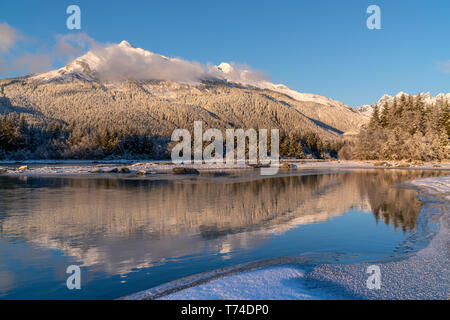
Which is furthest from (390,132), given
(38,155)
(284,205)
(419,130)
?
(38,155)

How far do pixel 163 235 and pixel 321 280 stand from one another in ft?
23.1

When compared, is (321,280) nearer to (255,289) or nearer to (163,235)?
(255,289)

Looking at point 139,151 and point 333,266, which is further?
point 139,151

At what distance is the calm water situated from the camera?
8948 mm

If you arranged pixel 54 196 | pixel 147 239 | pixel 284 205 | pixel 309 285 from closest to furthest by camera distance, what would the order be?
1. pixel 309 285
2. pixel 147 239
3. pixel 284 205
4. pixel 54 196

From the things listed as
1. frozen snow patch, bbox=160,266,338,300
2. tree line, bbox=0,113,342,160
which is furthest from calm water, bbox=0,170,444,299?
tree line, bbox=0,113,342,160

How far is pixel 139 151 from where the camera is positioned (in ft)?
417

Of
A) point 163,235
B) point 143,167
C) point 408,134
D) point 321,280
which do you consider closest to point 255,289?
point 321,280

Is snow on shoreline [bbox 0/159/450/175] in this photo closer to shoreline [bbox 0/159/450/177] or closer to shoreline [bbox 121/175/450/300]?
shoreline [bbox 0/159/450/177]

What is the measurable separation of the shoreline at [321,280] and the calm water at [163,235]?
0.69m

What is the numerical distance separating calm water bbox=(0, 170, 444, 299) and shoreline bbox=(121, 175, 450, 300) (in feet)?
2.26

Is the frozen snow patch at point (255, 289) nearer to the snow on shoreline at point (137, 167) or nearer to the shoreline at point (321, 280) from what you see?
the shoreline at point (321, 280)
